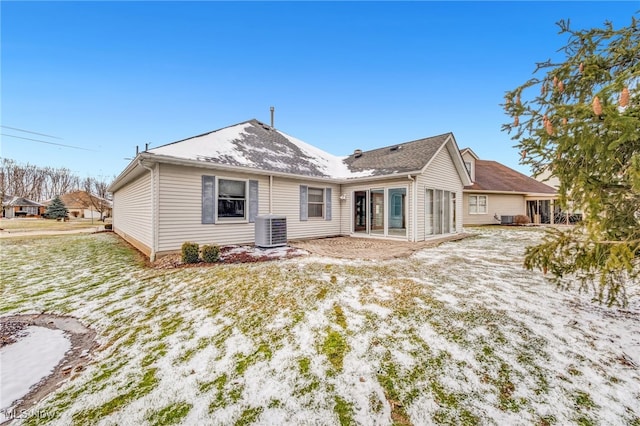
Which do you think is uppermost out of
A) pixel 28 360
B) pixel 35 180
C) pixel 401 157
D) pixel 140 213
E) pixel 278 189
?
pixel 35 180

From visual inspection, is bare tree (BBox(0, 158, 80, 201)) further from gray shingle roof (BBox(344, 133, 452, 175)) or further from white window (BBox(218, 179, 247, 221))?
gray shingle roof (BBox(344, 133, 452, 175))

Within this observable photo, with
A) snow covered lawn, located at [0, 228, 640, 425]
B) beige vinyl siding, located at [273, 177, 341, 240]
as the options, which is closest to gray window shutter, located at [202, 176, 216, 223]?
beige vinyl siding, located at [273, 177, 341, 240]

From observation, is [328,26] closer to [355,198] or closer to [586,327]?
[355,198]

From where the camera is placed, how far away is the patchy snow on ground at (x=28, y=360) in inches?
83.9

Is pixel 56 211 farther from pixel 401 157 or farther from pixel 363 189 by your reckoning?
pixel 401 157

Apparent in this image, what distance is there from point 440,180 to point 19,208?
5054 cm

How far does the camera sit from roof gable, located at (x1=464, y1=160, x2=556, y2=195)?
17.7m

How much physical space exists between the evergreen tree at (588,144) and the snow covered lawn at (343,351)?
857 millimetres

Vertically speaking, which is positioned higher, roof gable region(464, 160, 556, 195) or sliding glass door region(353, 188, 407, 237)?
roof gable region(464, 160, 556, 195)

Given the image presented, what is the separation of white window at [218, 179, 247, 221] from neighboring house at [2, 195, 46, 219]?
40556mm

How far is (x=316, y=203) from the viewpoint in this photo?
34.9 feet

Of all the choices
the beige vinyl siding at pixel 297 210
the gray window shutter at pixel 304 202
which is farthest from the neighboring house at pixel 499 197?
the gray window shutter at pixel 304 202

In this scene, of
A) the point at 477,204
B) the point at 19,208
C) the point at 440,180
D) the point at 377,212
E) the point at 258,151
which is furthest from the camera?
the point at 19,208

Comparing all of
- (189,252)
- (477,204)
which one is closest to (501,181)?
(477,204)
